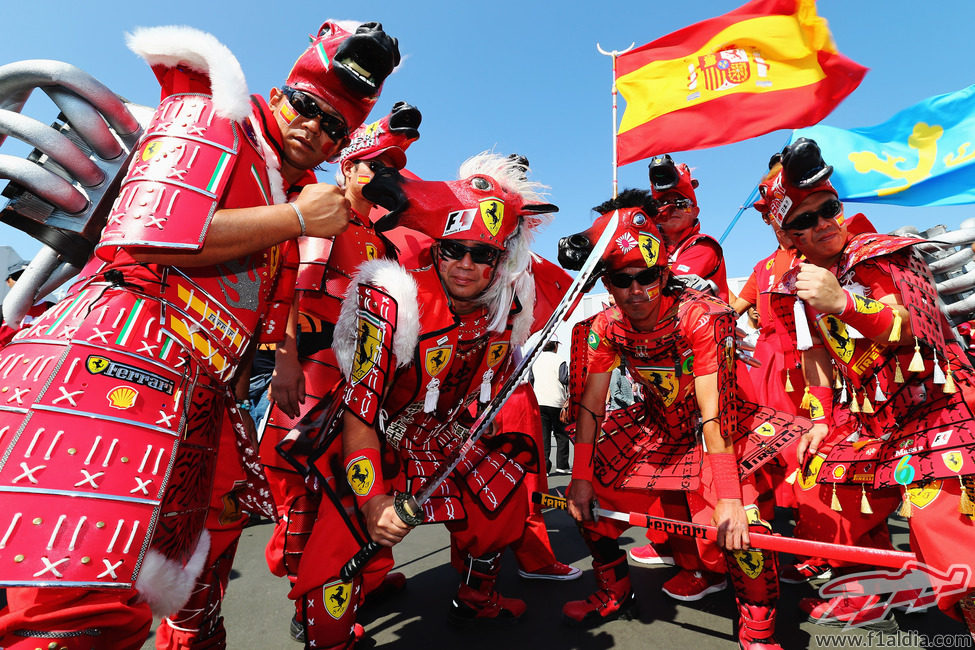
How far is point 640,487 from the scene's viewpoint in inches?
105

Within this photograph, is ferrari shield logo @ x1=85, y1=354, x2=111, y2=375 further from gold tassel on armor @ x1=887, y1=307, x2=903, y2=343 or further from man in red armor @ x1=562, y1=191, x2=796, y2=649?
gold tassel on armor @ x1=887, y1=307, x2=903, y2=343

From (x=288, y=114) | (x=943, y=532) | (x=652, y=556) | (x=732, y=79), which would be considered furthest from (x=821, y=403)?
(x=732, y=79)

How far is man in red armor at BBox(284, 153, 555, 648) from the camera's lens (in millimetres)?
1882

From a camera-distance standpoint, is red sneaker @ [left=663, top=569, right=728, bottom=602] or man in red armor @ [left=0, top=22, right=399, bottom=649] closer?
man in red armor @ [left=0, top=22, right=399, bottom=649]

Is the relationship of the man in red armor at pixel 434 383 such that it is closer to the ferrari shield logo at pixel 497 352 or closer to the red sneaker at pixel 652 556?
the ferrari shield logo at pixel 497 352

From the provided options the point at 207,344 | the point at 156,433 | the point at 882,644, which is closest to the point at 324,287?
the point at 207,344

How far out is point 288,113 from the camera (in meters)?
1.74

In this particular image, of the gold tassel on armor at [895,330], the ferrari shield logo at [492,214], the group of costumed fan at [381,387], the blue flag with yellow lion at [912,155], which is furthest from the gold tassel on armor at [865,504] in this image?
the blue flag with yellow lion at [912,155]

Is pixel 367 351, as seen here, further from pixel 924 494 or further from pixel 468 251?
pixel 924 494

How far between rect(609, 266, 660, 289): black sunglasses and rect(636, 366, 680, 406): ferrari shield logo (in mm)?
531

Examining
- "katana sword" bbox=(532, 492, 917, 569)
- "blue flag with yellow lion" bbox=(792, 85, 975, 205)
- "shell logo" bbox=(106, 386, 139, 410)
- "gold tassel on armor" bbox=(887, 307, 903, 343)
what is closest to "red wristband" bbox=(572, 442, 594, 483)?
"katana sword" bbox=(532, 492, 917, 569)

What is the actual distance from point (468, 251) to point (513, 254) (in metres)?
0.28

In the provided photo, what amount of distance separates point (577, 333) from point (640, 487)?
92 cm

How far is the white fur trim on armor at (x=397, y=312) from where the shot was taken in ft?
6.62
